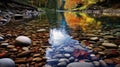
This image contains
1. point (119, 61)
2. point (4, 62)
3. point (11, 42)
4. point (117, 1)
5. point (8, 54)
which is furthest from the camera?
point (117, 1)

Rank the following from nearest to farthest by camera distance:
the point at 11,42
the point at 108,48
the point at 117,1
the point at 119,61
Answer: the point at 119,61
the point at 108,48
the point at 11,42
the point at 117,1

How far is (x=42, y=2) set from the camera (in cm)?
5875

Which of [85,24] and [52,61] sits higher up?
[52,61]

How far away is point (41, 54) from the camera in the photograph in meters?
3.05

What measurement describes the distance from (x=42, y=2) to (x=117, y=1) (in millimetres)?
33982

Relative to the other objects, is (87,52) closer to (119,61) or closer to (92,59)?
(92,59)

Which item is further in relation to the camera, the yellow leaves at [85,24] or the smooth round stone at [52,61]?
the yellow leaves at [85,24]

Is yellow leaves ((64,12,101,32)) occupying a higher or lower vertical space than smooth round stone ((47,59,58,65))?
lower

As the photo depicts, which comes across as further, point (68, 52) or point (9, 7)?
point (9, 7)

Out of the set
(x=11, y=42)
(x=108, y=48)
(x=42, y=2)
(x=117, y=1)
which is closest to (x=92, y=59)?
(x=108, y=48)

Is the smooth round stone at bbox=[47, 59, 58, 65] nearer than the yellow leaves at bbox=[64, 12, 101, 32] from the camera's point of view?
Yes

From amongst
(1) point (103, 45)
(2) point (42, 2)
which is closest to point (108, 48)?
(1) point (103, 45)

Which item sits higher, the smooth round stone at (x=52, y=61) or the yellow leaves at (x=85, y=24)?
the smooth round stone at (x=52, y=61)

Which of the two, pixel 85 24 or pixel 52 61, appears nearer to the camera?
pixel 52 61
